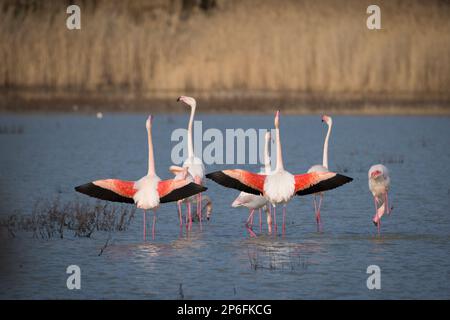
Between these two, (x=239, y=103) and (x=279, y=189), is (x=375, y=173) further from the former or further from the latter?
(x=239, y=103)

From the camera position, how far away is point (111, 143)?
49.5 meters

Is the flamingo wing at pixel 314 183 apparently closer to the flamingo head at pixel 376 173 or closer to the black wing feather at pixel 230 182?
the black wing feather at pixel 230 182

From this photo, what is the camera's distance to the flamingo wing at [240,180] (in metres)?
17.9

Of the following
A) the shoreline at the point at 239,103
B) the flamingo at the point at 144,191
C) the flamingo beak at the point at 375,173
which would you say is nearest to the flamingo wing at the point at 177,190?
the flamingo at the point at 144,191

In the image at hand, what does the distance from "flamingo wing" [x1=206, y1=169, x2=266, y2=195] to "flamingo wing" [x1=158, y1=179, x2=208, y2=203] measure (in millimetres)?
372

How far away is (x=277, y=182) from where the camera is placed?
1805cm

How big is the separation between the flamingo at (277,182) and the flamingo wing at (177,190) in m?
0.36

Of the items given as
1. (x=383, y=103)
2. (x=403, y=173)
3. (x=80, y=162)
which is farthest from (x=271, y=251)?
(x=383, y=103)

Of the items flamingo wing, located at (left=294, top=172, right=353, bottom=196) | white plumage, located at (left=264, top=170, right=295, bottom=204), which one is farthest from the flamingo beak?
white plumage, located at (left=264, top=170, right=295, bottom=204)

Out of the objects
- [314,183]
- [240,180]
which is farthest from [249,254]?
[314,183]

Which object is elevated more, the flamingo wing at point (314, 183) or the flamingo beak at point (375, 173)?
the flamingo beak at point (375, 173)

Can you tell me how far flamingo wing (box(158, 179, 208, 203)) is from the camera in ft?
57.6

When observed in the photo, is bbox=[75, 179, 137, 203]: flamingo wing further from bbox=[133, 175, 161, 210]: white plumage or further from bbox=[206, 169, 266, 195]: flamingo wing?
bbox=[206, 169, 266, 195]: flamingo wing

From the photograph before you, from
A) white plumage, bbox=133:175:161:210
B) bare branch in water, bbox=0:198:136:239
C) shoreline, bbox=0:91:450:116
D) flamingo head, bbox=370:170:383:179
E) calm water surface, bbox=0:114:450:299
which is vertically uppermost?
shoreline, bbox=0:91:450:116
